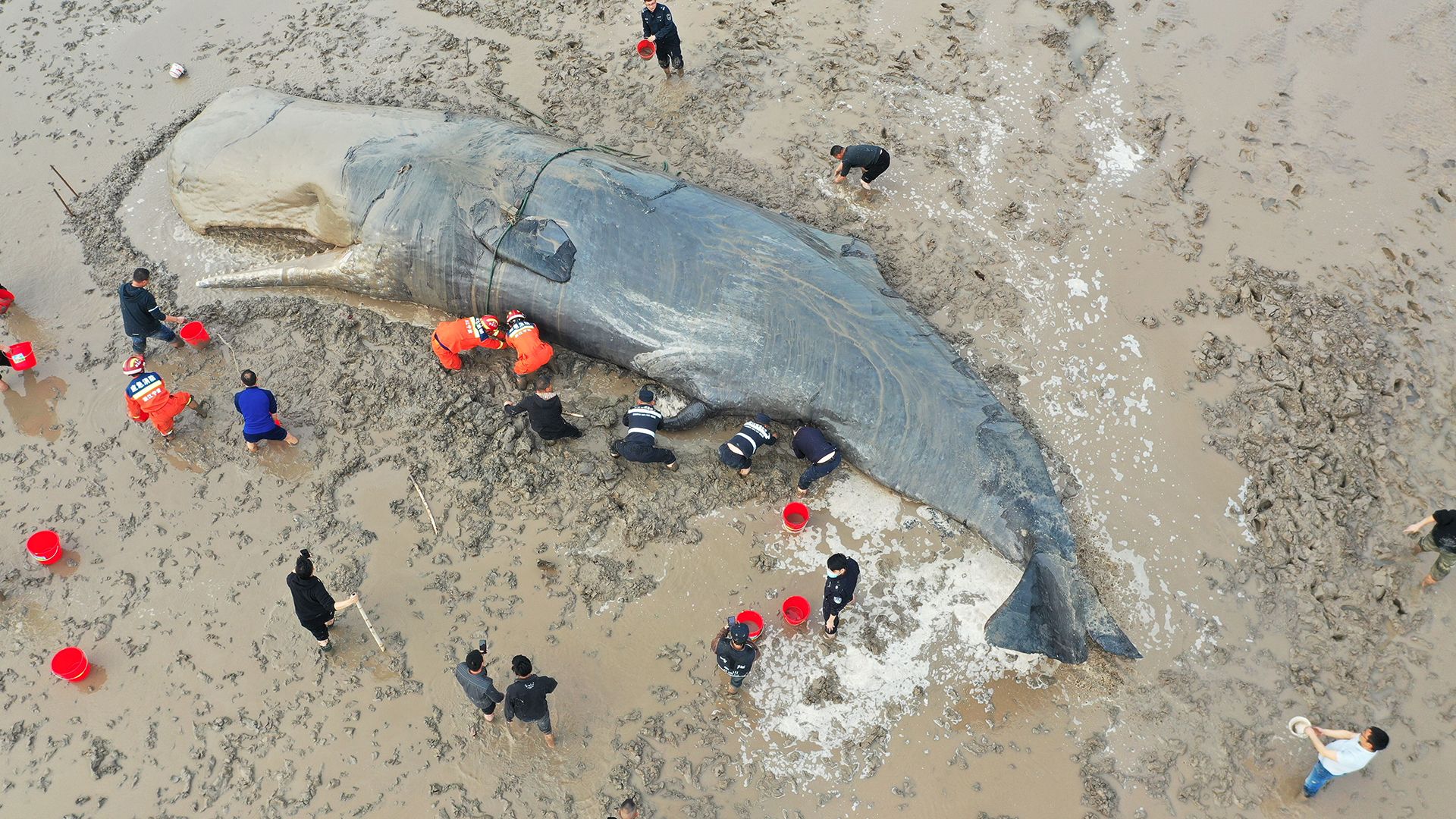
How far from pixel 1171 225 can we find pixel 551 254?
6.33 m

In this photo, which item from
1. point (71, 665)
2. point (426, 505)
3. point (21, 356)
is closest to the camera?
point (71, 665)

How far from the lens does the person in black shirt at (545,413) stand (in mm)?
6852

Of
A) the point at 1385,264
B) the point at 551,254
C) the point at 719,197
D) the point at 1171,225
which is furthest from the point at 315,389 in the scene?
the point at 1385,264

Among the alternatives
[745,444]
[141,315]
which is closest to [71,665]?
[141,315]

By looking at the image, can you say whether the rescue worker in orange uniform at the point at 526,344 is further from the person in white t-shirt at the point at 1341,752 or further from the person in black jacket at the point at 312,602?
the person in white t-shirt at the point at 1341,752

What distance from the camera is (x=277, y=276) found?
8.41m

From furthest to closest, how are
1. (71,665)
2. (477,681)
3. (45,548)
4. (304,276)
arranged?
1. (304,276)
2. (45,548)
3. (71,665)
4. (477,681)

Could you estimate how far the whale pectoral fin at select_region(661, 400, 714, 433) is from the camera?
7.18m

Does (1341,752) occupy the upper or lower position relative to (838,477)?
upper

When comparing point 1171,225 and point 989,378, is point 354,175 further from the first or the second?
point 1171,225

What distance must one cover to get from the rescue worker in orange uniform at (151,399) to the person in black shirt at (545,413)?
2.97 meters

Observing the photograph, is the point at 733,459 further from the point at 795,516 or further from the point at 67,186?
the point at 67,186

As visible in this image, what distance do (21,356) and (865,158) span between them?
337 inches

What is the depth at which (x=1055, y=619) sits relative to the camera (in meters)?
5.76
